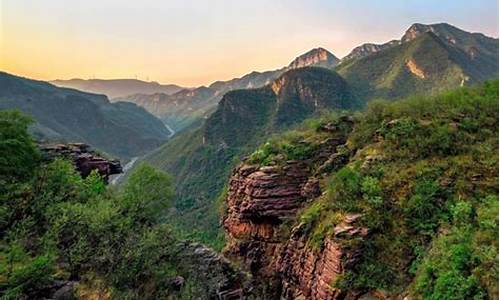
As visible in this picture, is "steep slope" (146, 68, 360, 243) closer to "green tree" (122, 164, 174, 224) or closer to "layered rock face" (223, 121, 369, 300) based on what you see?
"layered rock face" (223, 121, 369, 300)

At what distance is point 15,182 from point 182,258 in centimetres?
892

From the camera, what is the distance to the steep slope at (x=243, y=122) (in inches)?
3659

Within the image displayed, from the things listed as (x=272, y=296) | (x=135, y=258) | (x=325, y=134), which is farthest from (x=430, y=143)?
(x=135, y=258)

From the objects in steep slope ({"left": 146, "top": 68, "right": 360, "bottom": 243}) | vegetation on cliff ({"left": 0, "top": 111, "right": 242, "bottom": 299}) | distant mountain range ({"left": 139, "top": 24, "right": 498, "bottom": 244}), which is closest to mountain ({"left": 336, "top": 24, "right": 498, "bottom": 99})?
distant mountain range ({"left": 139, "top": 24, "right": 498, "bottom": 244})

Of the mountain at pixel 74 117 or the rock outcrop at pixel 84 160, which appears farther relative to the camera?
the mountain at pixel 74 117

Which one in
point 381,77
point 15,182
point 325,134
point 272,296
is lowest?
point 272,296

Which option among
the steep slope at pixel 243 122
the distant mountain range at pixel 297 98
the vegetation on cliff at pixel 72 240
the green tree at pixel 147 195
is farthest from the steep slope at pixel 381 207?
the distant mountain range at pixel 297 98

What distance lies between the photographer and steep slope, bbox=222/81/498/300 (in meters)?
15.6

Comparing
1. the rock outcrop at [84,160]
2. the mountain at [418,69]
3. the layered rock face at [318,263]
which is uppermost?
the mountain at [418,69]

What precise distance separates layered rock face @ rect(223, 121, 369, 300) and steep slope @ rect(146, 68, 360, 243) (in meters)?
55.3

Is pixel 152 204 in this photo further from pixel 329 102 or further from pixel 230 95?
pixel 230 95

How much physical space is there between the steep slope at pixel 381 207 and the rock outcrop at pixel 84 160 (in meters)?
9.93

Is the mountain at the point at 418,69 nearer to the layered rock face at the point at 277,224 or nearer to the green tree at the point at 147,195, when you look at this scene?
the layered rock face at the point at 277,224

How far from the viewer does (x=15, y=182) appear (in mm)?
19516
